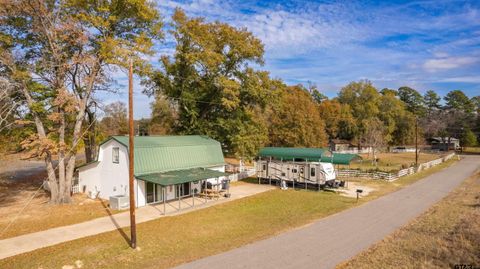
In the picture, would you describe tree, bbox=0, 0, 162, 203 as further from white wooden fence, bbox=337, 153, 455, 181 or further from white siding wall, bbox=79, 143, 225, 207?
white wooden fence, bbox=337, 153, 455, 181

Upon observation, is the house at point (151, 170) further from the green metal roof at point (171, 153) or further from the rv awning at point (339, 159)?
the rv awning at point (339, 159)

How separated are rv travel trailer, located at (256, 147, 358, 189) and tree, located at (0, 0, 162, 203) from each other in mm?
14732

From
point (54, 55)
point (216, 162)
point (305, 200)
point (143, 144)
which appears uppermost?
point (54, 55)

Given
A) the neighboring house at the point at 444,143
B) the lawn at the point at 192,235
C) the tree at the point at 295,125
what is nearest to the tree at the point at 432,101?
the neighboring house at the point at 444,143

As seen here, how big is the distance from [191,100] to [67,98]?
1437cm

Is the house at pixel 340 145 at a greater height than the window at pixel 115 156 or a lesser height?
lesser

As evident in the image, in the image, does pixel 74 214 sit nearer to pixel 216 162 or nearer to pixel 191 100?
pixel 216 162

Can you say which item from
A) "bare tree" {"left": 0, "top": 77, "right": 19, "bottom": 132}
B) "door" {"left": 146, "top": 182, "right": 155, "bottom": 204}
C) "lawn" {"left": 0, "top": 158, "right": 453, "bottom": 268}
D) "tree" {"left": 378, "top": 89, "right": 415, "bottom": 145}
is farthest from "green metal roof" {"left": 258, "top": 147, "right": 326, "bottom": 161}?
"tree" {"left": 378, "top": 89, "right": 415, "bottom": 145}

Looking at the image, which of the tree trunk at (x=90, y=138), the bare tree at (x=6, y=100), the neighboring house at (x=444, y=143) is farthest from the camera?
the neighboring house at (x=444, y=143)

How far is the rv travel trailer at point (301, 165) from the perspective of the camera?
2806 centimetres

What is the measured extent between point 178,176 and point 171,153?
A: 304cm

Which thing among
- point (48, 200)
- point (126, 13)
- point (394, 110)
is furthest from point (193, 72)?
point (394, 110)

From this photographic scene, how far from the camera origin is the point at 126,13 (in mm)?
24594

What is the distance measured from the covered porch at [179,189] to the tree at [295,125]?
79.3 ft
